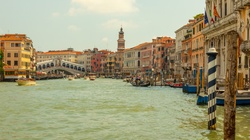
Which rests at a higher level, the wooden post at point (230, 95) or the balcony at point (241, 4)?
the balcony at point (241, 4)

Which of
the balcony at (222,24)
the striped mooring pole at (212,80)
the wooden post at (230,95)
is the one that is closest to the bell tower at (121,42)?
the balcony at (222,24)

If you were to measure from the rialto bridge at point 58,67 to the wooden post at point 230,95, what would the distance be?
78255mm

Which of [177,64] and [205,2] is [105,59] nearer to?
[177,64]

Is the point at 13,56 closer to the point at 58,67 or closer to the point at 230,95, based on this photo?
the point at 58,67

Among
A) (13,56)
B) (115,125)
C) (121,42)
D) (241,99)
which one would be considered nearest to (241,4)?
(241,99)

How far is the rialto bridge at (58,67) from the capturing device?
273ft

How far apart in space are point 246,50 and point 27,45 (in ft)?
128

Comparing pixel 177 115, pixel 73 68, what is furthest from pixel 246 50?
pixel 73 68

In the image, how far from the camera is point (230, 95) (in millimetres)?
5621

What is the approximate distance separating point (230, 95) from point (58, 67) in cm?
7863

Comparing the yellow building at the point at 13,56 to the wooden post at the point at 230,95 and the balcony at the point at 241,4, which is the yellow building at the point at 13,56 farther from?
the wooden post at the point at 230,95

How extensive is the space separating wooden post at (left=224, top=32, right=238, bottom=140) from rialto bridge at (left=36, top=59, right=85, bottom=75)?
78.3 meters

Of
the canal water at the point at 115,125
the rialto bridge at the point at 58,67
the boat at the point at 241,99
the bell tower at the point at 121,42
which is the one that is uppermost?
the bell tower at the point at 121,42

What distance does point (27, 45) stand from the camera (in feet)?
165
